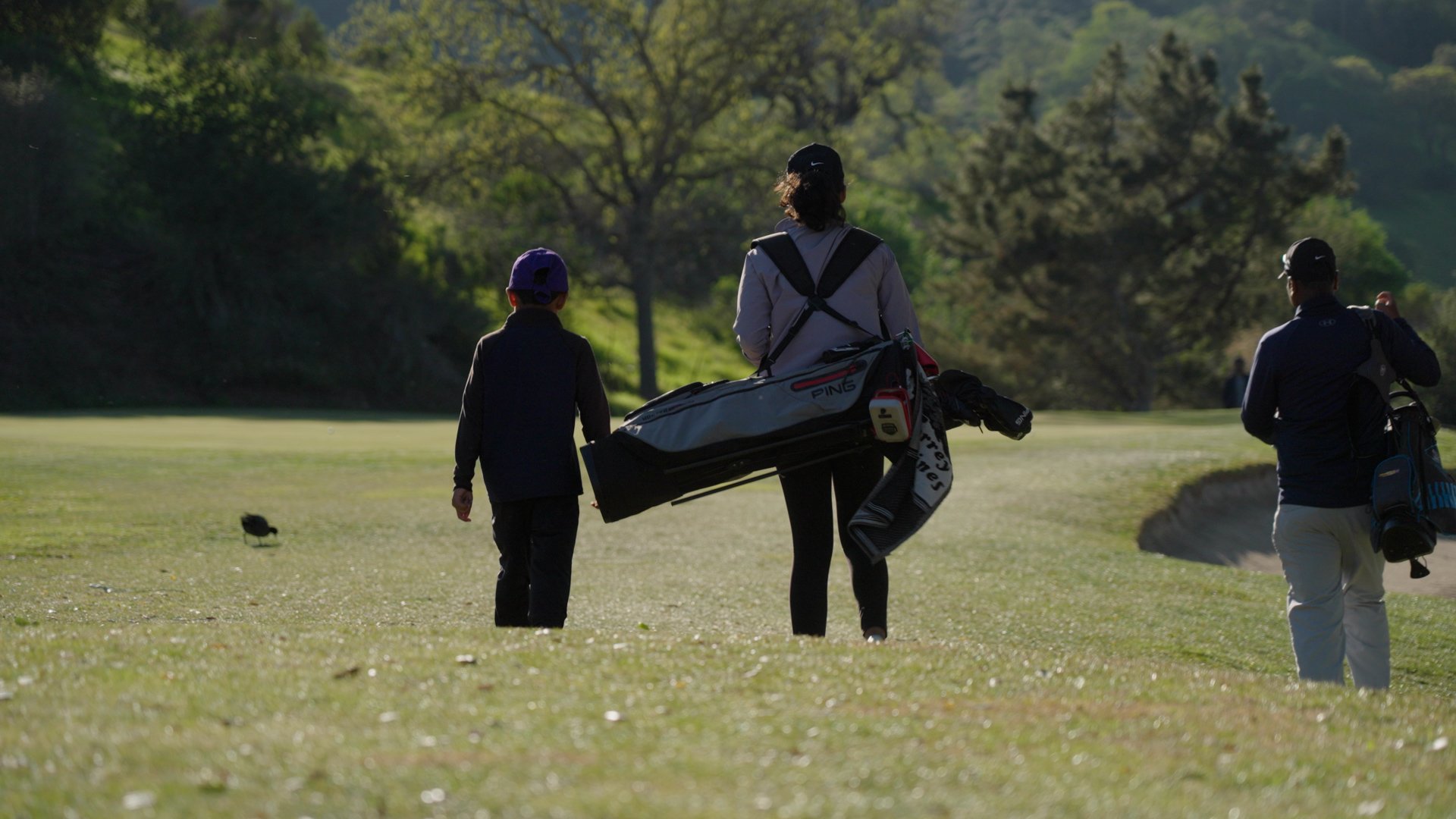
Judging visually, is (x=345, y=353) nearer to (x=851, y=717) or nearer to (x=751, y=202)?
(x=751, y=202)

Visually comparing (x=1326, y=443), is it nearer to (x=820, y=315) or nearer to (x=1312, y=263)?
(x=1312, y=263)

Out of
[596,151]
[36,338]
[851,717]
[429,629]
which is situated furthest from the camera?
[596,151]

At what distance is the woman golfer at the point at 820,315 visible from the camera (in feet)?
21.4

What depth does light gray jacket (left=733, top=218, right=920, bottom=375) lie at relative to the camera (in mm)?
6508

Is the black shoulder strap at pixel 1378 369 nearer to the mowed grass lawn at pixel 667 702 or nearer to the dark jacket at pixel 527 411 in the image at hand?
the mowed grass lawn at pixel 667 702

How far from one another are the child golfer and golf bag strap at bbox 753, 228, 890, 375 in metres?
0.97

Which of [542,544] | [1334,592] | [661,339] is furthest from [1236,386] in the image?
[542,544]

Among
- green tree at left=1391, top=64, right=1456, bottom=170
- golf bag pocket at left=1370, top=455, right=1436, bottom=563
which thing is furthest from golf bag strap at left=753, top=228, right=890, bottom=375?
green tree at left=1391, top=64, right=1456, bottom=170

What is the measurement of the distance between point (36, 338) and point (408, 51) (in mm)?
14190

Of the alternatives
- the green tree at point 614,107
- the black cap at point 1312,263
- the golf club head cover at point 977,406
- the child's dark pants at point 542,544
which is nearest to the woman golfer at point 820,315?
the golf club head cover at point 977,406

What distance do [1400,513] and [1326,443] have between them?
49cm

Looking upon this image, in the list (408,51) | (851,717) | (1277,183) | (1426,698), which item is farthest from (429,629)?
(1277,183)

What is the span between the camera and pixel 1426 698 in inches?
243

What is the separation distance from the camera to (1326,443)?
669 cm
